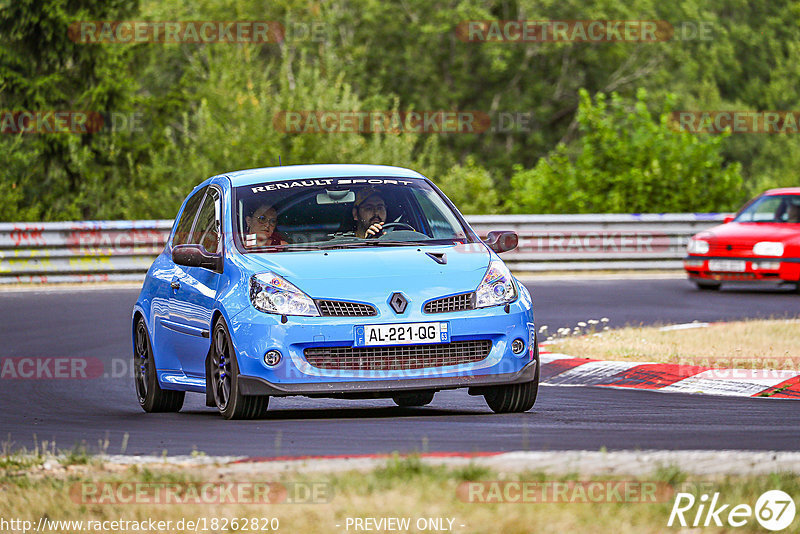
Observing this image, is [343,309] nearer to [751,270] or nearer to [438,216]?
[438,216]

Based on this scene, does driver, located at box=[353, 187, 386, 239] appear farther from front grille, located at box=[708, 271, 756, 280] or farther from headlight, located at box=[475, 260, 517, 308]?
front grille, located at box=[708, 271, 756, 280]

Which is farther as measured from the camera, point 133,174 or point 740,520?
point 133,174

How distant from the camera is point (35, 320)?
17594 millimetres

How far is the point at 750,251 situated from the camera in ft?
70.2

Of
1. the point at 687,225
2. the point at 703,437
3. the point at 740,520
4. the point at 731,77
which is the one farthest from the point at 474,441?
the point at 731,77

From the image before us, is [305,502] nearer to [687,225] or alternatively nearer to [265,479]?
[265,479]

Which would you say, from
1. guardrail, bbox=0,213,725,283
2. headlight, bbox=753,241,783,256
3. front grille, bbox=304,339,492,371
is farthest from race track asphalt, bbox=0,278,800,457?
guardrail, bbox=0,213,725,283

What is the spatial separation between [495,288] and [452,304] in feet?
1.08

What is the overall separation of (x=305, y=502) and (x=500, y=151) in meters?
55.0

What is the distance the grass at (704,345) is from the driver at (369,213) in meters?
3.07

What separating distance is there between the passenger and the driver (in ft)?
1.70

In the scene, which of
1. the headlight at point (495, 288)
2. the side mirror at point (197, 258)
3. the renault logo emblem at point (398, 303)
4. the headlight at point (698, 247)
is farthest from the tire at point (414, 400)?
the headlight at point (698, 247)

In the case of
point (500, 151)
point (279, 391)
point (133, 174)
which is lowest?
point (500, 151)

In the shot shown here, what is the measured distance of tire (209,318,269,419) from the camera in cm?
909
